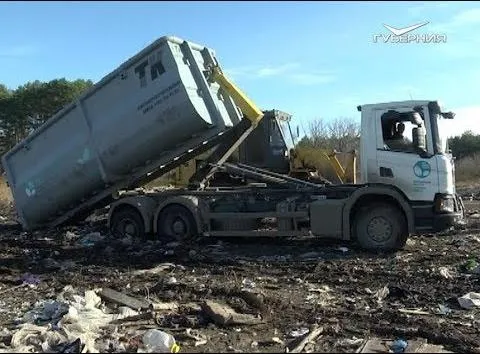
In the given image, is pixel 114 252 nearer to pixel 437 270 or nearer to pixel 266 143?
pixel 266 143

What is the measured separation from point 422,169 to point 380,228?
1.18m

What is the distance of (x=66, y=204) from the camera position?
40.4ft

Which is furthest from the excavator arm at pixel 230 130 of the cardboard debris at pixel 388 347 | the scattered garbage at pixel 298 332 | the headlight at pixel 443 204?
the cardboard debris at pixel 388 347

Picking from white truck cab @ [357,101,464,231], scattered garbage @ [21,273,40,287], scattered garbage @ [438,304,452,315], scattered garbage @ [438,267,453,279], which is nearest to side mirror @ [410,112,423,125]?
white truck cab @ [357,101,464,231]

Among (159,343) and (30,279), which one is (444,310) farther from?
(30,279)

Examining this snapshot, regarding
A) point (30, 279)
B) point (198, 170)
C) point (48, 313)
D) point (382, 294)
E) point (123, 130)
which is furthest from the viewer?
point (198, 170)

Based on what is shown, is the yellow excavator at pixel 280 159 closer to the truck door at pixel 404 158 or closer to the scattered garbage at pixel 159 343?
the truck door at pixel 404 158

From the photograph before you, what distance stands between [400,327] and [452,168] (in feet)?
15.9

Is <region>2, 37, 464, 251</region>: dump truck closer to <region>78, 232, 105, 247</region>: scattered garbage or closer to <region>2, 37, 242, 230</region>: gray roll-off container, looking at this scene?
<region>2, 37, 242, 230</region>: gray roll-off container

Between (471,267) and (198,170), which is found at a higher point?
(198,170)

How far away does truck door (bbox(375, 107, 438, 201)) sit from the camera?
32.4ft

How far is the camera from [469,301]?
6.93 m

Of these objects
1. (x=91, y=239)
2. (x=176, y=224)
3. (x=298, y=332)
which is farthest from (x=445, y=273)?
(x=91, y=239)

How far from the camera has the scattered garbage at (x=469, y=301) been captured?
6879mm
